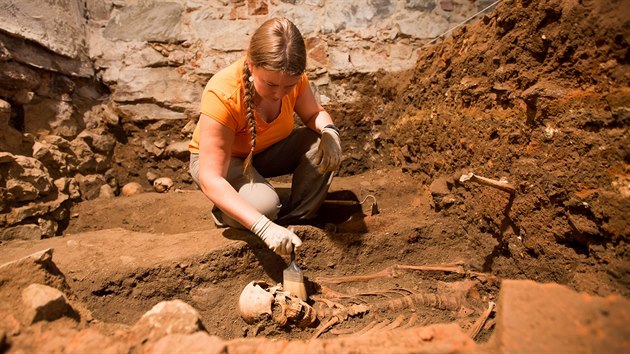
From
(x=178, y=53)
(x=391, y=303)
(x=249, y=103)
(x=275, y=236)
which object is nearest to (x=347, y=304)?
(x=391, y=303)

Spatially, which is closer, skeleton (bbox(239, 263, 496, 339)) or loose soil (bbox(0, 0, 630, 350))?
loose soil (bbox(0, 0, 630, 350))

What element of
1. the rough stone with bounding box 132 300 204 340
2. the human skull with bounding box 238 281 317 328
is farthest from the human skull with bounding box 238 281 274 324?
the rough stone with bounding box 132 300 204 340

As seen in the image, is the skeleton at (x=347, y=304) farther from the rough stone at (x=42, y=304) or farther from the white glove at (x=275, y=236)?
the rough stone at (x=42, y=304)

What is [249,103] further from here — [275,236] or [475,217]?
[475,217]

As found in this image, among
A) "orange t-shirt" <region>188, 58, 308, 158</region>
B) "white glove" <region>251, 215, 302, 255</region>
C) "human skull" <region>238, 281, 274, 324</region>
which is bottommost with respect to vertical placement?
"human skull" <region>238, 281, 274, 324</region>

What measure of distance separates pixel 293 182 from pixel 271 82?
0.86 meters

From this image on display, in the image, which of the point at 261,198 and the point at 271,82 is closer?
the point at 271,82

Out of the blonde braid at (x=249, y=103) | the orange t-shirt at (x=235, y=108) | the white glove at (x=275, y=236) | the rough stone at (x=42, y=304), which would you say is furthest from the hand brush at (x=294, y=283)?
the rough stone at (x=42, y=304)

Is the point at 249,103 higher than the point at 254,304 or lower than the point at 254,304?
higher

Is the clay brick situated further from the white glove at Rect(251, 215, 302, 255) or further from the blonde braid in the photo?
the blonde braid

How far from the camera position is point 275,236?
1.70 meters

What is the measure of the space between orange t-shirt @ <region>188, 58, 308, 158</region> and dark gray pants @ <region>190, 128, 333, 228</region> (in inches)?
6.6

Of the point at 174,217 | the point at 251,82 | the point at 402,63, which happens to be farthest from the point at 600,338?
the point at 402,63

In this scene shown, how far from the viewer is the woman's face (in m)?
1.59
